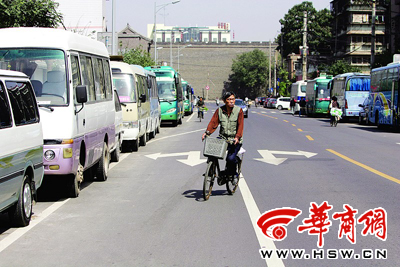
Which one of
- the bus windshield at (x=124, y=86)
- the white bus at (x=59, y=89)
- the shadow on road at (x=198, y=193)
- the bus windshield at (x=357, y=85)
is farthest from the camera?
the bus windshield at (x=357, y=85)

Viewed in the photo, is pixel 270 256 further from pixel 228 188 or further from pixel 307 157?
pixel 307 157

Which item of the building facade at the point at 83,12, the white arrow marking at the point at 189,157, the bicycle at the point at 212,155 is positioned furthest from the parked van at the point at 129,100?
the building facade at the point at 83,12

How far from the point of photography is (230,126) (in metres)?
10.3

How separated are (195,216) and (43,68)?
3.72m

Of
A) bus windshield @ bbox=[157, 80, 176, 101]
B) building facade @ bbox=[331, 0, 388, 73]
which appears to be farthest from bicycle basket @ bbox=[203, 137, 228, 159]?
building facade @ bbox=[331, 0, 388, 73]

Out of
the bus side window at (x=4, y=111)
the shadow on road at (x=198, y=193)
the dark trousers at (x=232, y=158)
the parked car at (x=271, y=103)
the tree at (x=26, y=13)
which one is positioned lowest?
the parked car at (x=271, y=103)

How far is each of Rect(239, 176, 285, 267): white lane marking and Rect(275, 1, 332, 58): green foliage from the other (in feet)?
264

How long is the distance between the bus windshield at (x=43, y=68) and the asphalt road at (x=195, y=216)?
5.79ft

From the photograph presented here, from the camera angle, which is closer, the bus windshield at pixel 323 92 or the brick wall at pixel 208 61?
the bus windshield at pixel 323 92

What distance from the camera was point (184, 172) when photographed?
13938 mm

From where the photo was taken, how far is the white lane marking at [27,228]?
24.1ft

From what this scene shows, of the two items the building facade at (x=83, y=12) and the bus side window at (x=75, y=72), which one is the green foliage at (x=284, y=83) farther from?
the bus side window at (x=75, y=72)

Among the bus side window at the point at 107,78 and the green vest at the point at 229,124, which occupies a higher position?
the bus side window at the point at 107,78

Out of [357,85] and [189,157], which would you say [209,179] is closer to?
[189,157]
